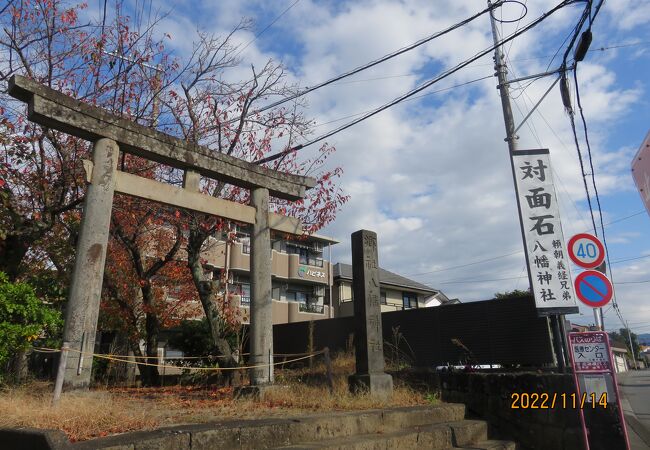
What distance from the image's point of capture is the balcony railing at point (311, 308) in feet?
98.5

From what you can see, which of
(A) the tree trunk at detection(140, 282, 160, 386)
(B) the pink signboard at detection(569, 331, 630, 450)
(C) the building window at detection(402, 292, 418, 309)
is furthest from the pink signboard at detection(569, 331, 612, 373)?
(C) the building window at detection(402, 292, 418, 309)

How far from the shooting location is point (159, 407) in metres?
6.47

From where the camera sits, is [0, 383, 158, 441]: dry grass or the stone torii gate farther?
the stone torii gate

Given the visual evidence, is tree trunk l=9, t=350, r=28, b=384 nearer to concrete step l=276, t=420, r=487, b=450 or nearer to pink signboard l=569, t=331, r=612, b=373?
concrete step l=276, t=420, r=487, b=450

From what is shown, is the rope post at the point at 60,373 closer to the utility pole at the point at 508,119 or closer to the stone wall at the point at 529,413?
the stone wall at the point at 529,413

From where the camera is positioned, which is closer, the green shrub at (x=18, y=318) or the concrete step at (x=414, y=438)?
the concrete step at (x=414, y=438)

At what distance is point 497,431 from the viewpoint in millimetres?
7469

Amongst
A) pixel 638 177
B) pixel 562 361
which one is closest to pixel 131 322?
pixel 562 361

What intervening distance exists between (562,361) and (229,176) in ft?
23.0

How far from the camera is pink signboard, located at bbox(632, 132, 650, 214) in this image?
546 centimetres

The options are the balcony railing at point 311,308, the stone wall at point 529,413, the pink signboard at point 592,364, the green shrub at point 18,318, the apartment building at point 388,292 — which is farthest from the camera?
the apartment building at point 388,292

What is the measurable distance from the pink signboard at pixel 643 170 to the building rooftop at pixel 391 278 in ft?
88.4
